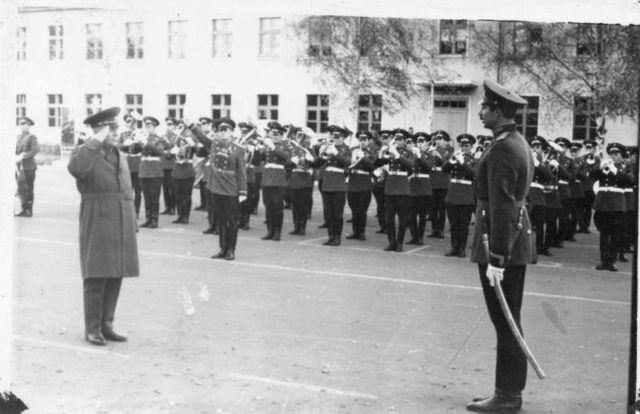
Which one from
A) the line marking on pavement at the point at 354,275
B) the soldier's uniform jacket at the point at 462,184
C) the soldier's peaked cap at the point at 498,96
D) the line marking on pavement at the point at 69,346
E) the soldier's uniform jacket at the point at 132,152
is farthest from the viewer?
the soldier's uniform jacket at the point at 132,152

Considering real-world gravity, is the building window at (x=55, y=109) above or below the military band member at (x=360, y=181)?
above

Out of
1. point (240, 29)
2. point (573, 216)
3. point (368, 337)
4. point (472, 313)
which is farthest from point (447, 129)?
point (368, 337)

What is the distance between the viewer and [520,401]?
4.85m

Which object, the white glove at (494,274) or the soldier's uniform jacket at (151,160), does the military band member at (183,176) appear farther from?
the white glove at (494,274)

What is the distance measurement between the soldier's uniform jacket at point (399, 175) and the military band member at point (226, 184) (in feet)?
8.79

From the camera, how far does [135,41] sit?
26.7ft

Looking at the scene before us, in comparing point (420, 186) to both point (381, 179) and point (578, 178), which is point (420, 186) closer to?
point (381, 179)

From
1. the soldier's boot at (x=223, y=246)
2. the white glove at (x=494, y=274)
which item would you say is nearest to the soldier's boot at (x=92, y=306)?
the white glove at (x=494, y=274)

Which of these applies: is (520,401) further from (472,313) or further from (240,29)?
(240,29)

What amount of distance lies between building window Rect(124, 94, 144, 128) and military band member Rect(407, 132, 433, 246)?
590 cm

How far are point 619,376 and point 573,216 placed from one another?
7966 mm

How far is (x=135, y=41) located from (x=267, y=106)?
317 inches

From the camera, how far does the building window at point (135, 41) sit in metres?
7.67

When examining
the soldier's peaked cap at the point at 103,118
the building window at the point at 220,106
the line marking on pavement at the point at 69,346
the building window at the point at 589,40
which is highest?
the building window at the point at 589,40
